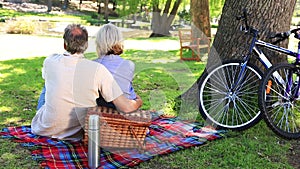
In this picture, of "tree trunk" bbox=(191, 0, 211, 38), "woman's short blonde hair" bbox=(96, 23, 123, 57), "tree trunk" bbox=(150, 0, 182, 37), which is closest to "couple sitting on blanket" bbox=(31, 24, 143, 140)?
"woman's short blonde hair" bbox=(96, 23, 123, 57)

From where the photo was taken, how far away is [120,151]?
11.6 feet

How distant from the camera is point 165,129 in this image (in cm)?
417

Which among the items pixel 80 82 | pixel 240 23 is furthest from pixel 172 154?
pixel 240 23

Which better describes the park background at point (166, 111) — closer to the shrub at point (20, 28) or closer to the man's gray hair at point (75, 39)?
the man's gray hair at point (75, 39)

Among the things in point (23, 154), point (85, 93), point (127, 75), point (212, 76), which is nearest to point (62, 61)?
point (85, 93)

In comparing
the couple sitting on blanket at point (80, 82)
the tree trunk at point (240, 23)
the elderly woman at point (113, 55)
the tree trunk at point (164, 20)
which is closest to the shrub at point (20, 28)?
the tree trunk at point (164, 20)

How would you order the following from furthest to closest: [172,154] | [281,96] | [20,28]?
1. [20,28]
2. [281,96]
3. [172,154]

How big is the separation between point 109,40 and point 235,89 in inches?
62.1

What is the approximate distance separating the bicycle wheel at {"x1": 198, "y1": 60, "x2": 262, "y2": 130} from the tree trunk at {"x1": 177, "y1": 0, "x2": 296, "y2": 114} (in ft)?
0.99

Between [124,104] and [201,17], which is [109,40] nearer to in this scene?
[124,104]

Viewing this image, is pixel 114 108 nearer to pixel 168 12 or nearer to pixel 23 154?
pixel 23 154

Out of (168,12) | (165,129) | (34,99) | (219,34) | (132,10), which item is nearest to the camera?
(165,129)

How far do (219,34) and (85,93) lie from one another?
210 cm

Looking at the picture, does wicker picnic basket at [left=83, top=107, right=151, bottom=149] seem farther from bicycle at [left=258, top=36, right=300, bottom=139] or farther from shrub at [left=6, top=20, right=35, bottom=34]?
shrub at [left=6, top=20, right=35, bottom=34]
